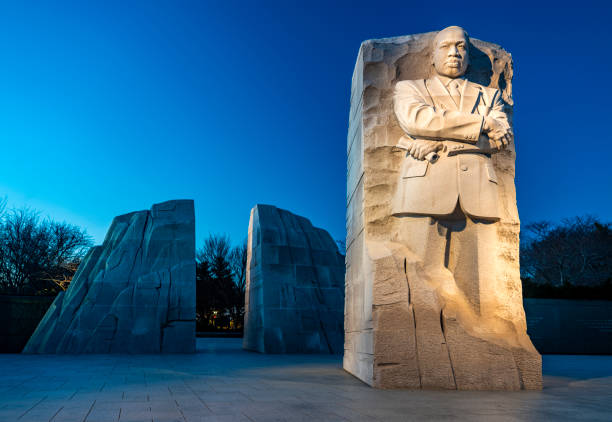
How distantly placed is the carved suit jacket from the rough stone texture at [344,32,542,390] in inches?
12.8

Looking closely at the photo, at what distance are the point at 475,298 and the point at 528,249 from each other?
86.5 feet

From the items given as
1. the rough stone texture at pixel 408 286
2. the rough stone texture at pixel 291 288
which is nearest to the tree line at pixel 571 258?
the rough stone texture at pixel 291 288

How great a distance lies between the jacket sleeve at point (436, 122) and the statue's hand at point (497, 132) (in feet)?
0.34

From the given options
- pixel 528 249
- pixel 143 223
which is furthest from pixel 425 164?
pixel 528 249

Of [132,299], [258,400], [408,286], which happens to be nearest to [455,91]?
[408,286]

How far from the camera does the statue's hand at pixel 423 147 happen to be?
571cm

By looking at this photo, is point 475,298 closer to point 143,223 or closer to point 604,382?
point 604,382

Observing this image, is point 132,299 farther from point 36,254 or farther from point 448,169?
point 36,254

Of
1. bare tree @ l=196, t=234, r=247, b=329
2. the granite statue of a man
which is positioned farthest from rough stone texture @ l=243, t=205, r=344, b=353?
bare tree @ l=196, t=234, r=247, b=329

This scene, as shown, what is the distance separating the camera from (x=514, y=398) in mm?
4465

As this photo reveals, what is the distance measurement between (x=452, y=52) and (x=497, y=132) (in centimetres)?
115

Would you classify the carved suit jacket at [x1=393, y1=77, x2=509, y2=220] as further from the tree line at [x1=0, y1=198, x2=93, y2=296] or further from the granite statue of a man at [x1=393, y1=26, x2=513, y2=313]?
the tree line at [x1=0, y1=198, x2=93, y2=296]

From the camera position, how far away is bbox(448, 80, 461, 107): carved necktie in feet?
19.7

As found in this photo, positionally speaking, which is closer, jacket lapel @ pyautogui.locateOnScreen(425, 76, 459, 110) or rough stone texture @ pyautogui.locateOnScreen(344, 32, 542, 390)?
rough stone texture @ pyautogui.locateOnScreen(344, 32, 542, 390)
